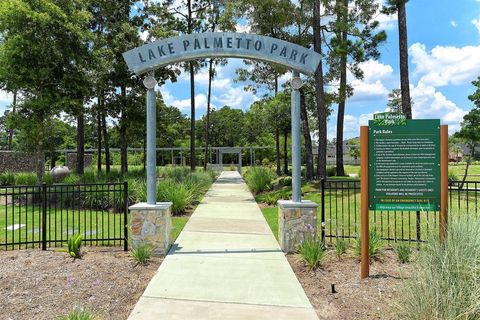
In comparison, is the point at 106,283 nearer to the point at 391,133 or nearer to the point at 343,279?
the point at 343,279

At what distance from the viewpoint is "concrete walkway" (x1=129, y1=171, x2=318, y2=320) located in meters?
4.44

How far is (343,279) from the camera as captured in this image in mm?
5570

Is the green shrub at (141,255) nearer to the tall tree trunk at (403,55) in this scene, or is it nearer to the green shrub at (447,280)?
the green shrub at (447,280)

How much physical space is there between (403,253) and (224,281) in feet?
9.34

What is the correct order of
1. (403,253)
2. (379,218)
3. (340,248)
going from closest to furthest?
(403,253) → (340,248) → (379,218)

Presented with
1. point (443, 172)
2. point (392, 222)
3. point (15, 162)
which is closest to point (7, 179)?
point (15, 162)

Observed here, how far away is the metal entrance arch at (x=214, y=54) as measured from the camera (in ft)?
23.7

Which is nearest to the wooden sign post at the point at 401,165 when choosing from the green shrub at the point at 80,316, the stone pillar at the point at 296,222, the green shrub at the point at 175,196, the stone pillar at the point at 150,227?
the stone pillar at the point at 296,222

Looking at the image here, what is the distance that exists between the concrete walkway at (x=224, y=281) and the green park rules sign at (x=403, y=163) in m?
1.82

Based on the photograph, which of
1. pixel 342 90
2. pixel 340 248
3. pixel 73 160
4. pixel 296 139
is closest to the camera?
pixel 340 248

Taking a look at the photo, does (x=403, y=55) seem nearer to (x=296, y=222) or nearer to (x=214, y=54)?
(x=214, y=54)

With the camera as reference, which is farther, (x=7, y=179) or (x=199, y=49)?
(x=7, y=179)

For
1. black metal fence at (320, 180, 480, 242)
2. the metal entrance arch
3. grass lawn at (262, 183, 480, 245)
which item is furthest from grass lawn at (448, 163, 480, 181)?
the metal entrance arch

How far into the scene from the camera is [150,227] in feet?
22.4
